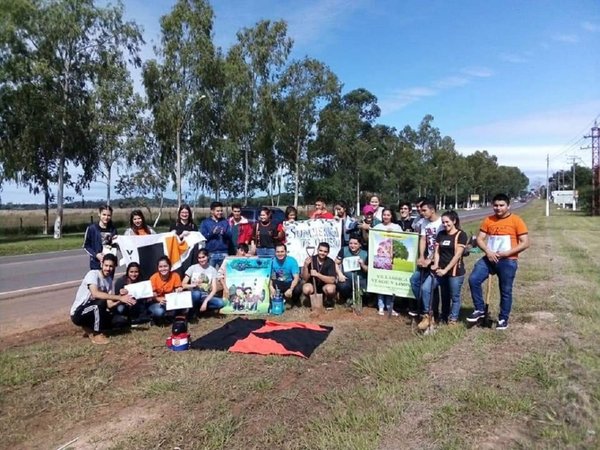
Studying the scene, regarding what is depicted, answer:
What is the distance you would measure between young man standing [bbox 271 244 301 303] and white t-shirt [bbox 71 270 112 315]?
2774mm

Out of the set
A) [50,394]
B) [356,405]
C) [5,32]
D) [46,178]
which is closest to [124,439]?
[50,394]

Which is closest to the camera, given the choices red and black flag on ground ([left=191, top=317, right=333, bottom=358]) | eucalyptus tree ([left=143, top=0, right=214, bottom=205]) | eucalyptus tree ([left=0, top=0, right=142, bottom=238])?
red and black flag on ground ([left=191, top=317, right=333, bottom=358])

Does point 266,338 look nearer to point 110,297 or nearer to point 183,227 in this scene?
point 110,297

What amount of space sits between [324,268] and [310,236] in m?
1.09

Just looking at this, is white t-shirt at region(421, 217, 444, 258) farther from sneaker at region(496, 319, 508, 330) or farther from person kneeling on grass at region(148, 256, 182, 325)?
person kneeling on grass at region(148, 256, 182, 325)

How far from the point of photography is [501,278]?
21.8 ft

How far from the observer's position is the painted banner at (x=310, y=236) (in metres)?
9.53

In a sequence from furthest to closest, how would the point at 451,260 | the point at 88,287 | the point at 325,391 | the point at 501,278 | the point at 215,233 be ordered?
the point at 215,233
the point at 451,260
the point at 88,287
the point at 501,278
the point at 325,391

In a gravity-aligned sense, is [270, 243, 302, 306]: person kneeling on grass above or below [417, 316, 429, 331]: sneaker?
above

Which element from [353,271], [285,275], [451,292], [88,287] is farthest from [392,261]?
[88,287]

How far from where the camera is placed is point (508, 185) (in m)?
139

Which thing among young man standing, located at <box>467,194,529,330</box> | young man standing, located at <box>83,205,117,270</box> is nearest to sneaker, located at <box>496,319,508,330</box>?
young man standing, located at <box>467,194,529,330</box>

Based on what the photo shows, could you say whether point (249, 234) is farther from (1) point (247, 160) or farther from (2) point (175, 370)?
(1) point (247, 160)

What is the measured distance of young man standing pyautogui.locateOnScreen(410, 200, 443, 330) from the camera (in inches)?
285
